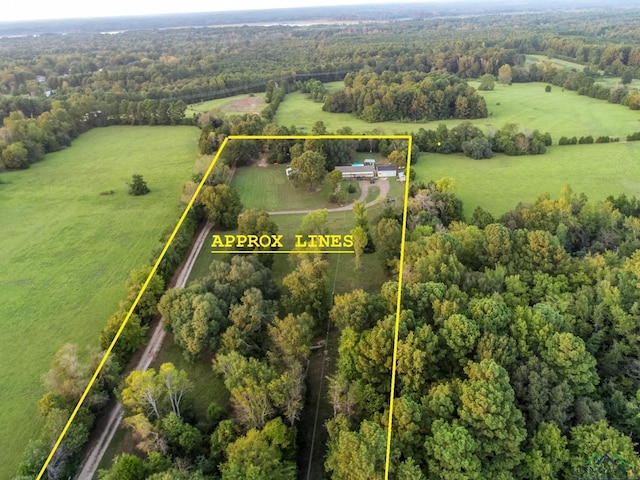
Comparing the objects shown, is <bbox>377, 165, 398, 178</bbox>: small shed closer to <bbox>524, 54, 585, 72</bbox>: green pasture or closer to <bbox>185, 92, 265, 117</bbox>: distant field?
<bbox>185, 92, 265, 117</bbox>: distant field

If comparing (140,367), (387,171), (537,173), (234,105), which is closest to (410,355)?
(140,367)

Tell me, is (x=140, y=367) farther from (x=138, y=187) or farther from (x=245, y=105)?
(x=245, y=105)

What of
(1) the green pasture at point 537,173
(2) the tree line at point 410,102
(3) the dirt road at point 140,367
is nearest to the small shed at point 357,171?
(1) the green pasture at point 537,173

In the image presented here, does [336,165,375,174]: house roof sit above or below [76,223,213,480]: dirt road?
above

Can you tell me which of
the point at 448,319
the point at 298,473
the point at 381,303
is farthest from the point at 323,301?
the point at 298,473

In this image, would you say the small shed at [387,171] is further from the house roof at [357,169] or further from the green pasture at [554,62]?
the green pasture at [554,62]

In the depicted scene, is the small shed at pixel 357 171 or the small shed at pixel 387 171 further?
the small shed at pixel 387 171

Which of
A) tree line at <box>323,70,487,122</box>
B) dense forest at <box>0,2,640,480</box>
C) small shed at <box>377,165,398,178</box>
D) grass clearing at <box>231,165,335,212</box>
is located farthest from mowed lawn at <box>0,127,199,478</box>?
tree line at <box>323,70,487,122</box>
